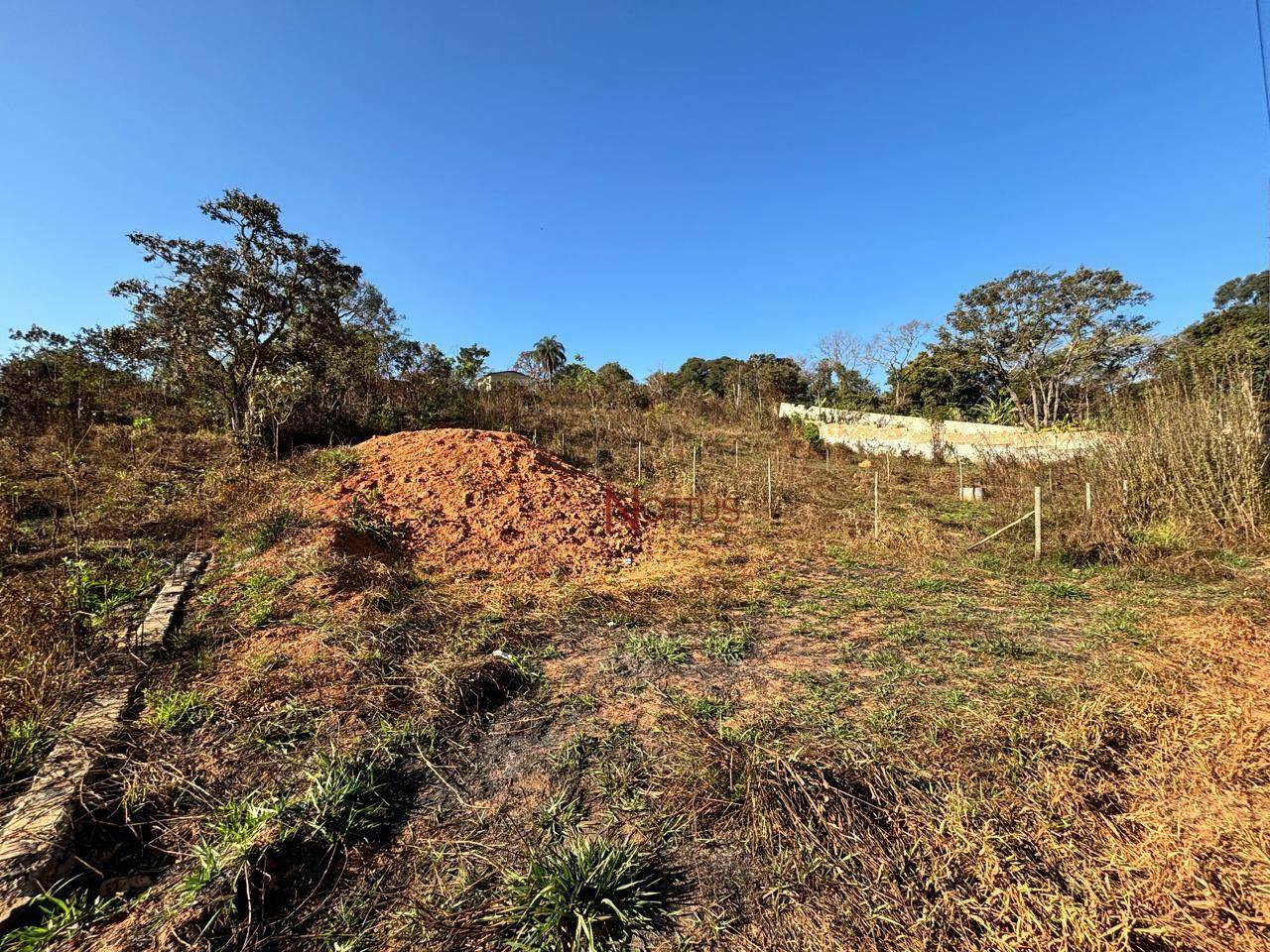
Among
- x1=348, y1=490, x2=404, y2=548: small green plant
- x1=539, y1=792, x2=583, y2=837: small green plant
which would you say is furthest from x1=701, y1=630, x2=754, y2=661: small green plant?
x1=348, y1=490, x2=404, y2=548: small green plant

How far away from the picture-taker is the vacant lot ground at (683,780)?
1.36 m

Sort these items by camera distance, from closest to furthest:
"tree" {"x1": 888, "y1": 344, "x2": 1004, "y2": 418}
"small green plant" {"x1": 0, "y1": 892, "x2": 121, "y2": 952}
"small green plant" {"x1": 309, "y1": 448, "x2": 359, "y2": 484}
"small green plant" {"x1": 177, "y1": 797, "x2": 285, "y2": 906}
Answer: "small green plant" {"x1": 0, "y1": 892, "x2": 121, "y2": 952}, "small green plant" {"x1": 177, "y1": 797, "x2": 285, "y2": 906}, "small green plant" {"x1": 309, "y1": 448, "x2": 359, "y2": 484}, "tree" {"x1": 888, "y1": 344, "x2": 1004, "y2": 418}

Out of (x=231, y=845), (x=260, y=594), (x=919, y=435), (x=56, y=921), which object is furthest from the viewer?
(x=919, y=435)

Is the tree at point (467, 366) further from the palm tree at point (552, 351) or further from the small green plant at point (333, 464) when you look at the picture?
the palm tree at point (552, 351)

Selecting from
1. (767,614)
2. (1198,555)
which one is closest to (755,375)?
(1198,555)

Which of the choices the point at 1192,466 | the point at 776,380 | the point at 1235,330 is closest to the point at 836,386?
the point at 776,380

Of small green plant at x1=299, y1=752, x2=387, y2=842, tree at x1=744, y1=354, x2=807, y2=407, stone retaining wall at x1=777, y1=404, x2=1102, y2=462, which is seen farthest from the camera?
tree at x1=744, y1=354, x2=807, y2=407

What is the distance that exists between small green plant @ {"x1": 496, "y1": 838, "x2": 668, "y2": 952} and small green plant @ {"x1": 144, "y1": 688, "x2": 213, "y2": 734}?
1960mm

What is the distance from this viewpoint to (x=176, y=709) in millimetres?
2256

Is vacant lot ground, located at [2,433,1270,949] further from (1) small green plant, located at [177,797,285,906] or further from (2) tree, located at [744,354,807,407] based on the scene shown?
(2) tree, located at [744,354,807,407]

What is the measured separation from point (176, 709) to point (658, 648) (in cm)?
270

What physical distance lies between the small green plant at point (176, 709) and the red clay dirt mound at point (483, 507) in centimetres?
249

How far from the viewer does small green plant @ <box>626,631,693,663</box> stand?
3.09 m

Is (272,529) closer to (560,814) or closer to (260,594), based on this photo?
(260,594)
